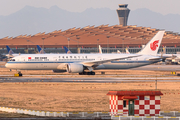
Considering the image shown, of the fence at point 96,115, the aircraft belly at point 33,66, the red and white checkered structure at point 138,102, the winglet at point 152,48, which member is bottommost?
the aircraft belly at point 33,66

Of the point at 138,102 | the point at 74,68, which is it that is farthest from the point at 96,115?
the point at 74,68

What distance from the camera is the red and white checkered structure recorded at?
18.6 meters

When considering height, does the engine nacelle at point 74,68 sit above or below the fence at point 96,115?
below

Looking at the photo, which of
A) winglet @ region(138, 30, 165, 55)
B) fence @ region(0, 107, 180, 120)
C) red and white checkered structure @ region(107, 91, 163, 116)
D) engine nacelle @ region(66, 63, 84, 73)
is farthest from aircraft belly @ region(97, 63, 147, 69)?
red and white checkered structure @ region(107, 91, 163, 116)

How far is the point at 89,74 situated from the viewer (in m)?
61.0

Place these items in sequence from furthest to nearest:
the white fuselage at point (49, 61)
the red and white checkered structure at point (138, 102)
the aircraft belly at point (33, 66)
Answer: the white fuselage at point (49, 61) < the aircraft belly at point (33, 66) < the red and white checkered structure at point (138, 102)

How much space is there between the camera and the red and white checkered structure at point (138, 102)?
18.6 metres

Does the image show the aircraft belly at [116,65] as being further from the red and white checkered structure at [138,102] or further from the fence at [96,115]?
the red and white checkered structure at [138,102]

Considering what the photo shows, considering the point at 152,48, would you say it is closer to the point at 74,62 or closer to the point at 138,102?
the point at 74,62

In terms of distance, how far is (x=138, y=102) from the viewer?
18797 millimetres

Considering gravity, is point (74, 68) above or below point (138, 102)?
below

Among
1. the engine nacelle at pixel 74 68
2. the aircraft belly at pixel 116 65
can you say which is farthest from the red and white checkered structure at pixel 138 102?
the aircraft belly at pixel 116 65

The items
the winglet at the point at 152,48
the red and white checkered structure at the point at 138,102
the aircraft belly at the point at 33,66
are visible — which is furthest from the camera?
the winglet at the point at 152,48

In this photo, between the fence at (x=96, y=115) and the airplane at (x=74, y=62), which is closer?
the fence at (x=96, y=115)
